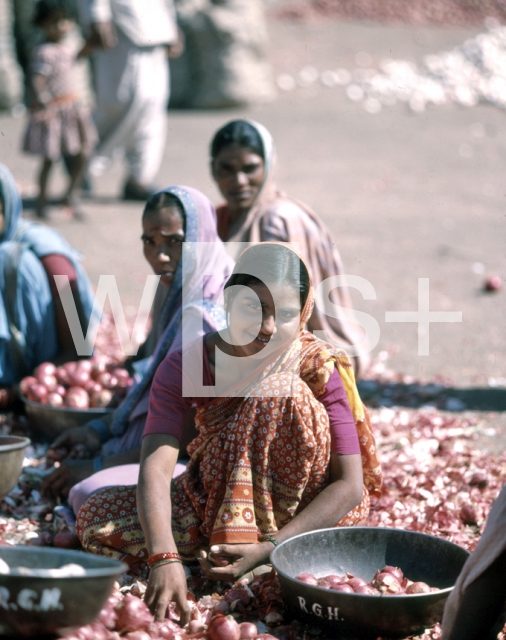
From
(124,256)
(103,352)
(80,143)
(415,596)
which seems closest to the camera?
(415,596)

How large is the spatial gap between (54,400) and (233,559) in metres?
1.71

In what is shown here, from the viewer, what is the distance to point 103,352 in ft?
16.3

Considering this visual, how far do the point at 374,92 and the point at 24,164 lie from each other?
731 centimetres

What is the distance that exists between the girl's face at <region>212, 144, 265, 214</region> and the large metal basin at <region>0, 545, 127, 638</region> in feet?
9.02

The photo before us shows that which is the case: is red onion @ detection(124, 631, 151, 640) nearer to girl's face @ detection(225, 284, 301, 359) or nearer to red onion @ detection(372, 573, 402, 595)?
red onion @ detection(372, 573, 402, 595)

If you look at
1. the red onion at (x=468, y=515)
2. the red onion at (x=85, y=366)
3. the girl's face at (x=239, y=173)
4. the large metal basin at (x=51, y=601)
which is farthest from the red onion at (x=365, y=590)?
the girl's face at (x=239, y=173)

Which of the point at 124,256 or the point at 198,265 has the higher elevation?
the point at 198,265

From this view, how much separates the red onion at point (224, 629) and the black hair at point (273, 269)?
3.23ft

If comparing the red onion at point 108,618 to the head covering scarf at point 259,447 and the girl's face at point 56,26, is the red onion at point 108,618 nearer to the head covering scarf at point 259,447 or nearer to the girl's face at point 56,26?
the head covering scarf at point 259,447

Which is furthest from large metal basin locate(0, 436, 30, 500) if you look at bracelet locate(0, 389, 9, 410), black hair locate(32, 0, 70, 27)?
black hair locate(32, 0, 70, 27)

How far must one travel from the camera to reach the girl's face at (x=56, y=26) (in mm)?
8500

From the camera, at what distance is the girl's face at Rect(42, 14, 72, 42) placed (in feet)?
27.9

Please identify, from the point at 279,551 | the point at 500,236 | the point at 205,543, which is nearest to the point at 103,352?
the point at 205,543

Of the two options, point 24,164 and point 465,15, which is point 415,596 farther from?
point 465,15
